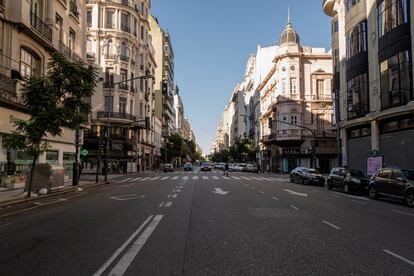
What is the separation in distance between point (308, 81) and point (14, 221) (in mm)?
56809

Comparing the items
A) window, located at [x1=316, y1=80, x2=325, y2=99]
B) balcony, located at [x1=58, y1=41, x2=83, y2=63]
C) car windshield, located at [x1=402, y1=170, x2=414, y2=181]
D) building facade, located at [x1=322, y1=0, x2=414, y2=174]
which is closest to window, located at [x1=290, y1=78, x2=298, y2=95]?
window, located at [x1=316, y1=80, x2=325, y2=99]

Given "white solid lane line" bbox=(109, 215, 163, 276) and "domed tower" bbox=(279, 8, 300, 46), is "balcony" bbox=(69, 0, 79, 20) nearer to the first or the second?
"white solid lane line" bbox=(109, 215, 163, 276)

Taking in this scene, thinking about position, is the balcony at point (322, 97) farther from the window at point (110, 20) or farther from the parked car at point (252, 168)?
the window at point (110, 20)

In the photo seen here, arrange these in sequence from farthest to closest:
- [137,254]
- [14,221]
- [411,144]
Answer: [411,144], [14,221], [137,254]

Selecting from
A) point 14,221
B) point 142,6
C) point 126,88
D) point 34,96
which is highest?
point 142,6

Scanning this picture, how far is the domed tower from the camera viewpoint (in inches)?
2537

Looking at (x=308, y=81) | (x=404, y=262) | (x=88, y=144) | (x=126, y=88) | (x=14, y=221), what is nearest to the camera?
(x=404, y=262)

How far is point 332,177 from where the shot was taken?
25.5m

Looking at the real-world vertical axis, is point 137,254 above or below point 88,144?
below

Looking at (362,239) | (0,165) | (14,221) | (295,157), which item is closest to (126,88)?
(295,157)

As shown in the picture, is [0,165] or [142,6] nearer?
[0,165]

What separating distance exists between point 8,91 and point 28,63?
409 centimetres

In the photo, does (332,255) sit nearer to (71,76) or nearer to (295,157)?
(71,76)

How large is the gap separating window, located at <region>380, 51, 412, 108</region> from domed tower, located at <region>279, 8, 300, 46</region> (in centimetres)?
3728
